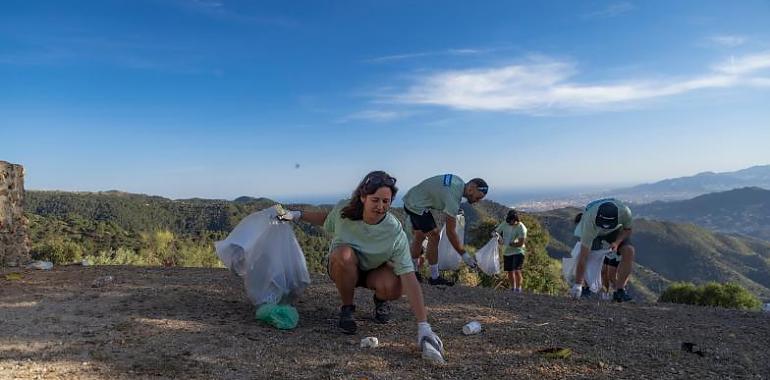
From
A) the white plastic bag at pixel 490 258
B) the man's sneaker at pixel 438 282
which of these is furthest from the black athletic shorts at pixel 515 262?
the man's sneaker at pixel 438 282

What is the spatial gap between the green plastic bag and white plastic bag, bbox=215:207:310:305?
0.22m

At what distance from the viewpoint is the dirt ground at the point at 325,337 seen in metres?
2.79

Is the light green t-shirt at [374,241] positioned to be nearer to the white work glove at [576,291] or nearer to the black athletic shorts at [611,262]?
the white work glove at [576,291]

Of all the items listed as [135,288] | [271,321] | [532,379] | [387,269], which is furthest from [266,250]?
[532,379]

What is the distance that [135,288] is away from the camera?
462 cm

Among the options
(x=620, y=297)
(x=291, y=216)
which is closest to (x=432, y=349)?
(x=291, y=216)

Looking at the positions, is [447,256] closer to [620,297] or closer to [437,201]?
[437,201]

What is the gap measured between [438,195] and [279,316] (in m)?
2.56

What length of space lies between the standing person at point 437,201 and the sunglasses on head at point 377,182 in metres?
2.41

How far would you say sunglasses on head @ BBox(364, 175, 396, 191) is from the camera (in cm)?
326

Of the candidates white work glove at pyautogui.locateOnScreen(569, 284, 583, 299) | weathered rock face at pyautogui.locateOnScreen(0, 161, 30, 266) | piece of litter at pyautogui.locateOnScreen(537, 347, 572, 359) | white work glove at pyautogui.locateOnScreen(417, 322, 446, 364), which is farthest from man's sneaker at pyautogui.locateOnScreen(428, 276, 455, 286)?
weathered rock face at pyautogui.locateOnScreen(0, 161, 30, 266)

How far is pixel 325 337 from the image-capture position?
3.47 meters

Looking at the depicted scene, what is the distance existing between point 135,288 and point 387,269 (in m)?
2.46

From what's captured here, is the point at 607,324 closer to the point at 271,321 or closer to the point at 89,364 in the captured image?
the point at 271,321
